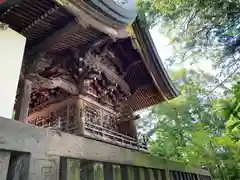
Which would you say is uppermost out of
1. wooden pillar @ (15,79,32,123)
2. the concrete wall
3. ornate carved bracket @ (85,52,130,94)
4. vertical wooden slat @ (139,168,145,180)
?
ornate carved bracket @ (85,52,130,94)

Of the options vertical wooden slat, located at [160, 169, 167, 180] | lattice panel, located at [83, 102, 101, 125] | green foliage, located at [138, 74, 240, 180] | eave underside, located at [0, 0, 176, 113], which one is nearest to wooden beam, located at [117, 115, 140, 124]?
lattice panel, located at [83, 102, 101, 125]

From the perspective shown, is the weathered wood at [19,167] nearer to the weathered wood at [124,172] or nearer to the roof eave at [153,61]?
the weathered wood at [124,172]

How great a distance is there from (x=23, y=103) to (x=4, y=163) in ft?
Result: 8.44

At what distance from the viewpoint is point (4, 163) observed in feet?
3.83

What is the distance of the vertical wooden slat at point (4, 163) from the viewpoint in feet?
3.71

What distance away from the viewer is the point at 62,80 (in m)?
4.66

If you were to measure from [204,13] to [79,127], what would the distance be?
403cm

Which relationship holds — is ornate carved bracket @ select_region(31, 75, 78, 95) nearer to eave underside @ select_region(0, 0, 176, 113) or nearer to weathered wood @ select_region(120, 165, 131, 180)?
eave underside @ select_region(0, 0, 176, 113)

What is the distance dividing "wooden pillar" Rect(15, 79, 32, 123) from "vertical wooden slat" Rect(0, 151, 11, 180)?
2.45m

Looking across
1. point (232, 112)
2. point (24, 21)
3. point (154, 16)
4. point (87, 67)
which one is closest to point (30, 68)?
point (24, 21)

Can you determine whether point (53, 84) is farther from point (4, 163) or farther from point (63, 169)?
point (4, 163)

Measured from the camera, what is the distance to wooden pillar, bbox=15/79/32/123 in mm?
3480

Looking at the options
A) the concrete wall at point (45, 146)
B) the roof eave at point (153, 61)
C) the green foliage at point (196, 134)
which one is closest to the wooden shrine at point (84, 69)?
the roof eave at point (153, 61)

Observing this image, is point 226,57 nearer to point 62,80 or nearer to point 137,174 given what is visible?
point 62,80
